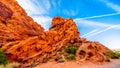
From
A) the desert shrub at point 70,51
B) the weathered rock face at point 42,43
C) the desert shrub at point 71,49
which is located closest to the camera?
the desert shrub at point 70,51

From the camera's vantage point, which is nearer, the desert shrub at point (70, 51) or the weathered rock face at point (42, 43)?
the desert shrub at point (70, 51)

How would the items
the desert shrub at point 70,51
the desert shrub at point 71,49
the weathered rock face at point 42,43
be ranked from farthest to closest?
1. the desert shrub at point 71,49
2. the weathered rock face at point 42,43
3. the desert shrub at point 70,51

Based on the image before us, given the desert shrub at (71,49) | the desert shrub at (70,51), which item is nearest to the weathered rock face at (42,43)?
the desert shrub at (70,51)

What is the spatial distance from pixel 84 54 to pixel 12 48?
10170mm

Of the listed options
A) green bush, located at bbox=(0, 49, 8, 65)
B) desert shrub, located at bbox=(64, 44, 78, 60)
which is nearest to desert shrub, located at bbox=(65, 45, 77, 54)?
desert shrub, located at bbox=(64, 44, 78, 60)

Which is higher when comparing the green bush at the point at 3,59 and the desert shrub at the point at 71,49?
the desert shrub at the point at 71,49

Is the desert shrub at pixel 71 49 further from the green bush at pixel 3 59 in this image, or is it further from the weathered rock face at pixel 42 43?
the green bush at pixel 3 59

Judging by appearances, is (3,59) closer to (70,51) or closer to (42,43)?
(42,43)

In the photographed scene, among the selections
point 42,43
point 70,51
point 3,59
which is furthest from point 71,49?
point 3,59

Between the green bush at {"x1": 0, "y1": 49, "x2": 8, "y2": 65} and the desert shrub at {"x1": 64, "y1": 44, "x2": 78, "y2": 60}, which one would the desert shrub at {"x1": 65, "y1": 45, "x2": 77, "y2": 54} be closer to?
the desert shrub at {"x1": 64, "y1": 44, "x2": 78, "y2": 60}

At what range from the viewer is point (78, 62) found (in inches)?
1208

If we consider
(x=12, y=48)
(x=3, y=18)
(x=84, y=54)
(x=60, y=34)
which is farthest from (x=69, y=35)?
(x=3, y=18)

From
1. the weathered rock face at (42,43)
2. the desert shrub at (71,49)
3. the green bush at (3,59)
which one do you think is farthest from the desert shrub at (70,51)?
the green bush at (3,59)

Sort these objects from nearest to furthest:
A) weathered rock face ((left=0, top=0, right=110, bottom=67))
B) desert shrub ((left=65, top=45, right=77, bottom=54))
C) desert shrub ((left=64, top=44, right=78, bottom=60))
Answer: desert shrub ((left=64, top=44, right=78, bottom=60)), weathered rock face ((left=0, top=0, right=110, bottom=67)), desert shrub ((left=65, top=45, right=77, bottom=54))
